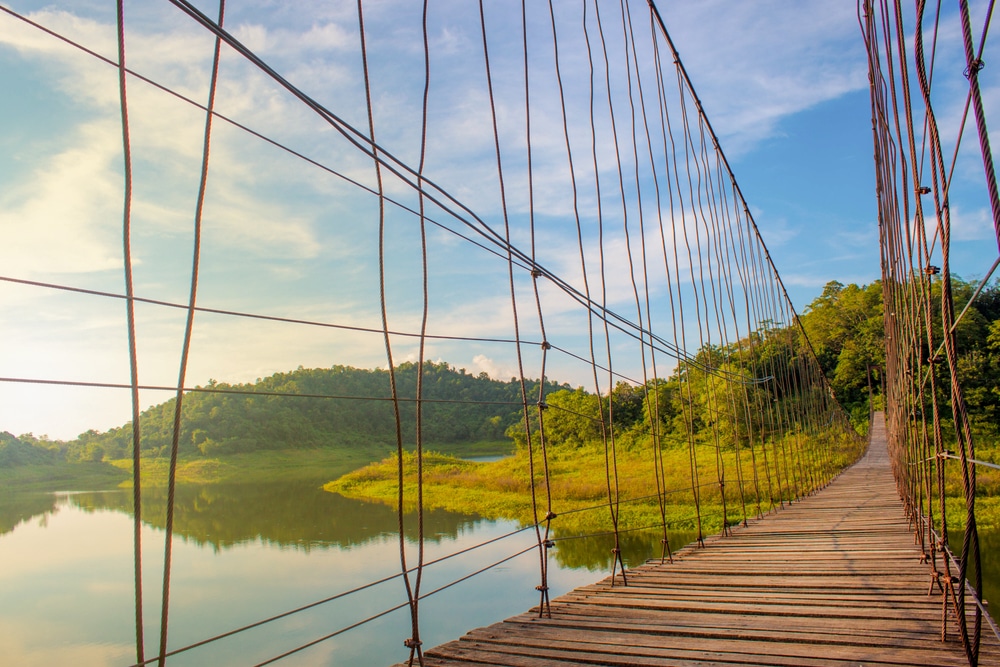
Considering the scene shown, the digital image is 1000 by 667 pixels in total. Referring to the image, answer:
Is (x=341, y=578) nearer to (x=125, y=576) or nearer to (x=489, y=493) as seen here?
(x=125, y=576)

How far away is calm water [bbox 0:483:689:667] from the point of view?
7547 millimetres

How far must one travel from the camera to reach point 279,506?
550 inches

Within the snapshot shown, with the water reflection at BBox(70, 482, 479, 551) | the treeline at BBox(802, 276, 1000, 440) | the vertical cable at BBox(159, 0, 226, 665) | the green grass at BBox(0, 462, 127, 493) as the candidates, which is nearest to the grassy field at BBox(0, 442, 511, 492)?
the green grass at BBox(0, 462, 127, 493)

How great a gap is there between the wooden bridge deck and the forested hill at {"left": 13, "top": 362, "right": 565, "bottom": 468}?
1.04m

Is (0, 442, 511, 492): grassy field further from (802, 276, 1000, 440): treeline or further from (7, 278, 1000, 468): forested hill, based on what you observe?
(802, 276, 1000, 440): treeline

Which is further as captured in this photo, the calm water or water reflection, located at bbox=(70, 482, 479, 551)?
water reflection, located at bbox=(70, 482, 479, 551)

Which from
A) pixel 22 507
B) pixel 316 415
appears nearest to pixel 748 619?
pixel 22 507

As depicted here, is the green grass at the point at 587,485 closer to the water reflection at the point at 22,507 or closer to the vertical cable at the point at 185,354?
the water reflection at the point at 22,507

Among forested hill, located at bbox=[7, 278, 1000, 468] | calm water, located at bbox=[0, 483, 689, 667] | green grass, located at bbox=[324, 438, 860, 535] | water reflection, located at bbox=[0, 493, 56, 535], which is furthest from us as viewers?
green grass, located at bbox=[324, 438, 860, 535]

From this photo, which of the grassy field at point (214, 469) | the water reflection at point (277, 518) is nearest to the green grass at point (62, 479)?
the grassy field at point (214, 469)

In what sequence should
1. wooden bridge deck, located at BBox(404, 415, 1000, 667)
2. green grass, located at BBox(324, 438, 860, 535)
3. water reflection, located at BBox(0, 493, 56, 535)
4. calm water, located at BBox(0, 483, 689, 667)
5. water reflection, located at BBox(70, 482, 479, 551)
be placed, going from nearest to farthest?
wooden bridge deck, located at BBox(404, 415, 1000, 667) → water reflection, located at BBox(0, 493, 56, 535) → calm water, located at BBox(0, 483, 689, 667) → green grass, located at BBox(324, 438, 860, 535) → water reflection, located at BBox(70, 482, 479, 551)

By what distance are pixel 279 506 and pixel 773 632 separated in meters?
14.0

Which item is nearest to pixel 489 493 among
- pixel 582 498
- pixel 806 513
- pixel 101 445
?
pixel 582 498

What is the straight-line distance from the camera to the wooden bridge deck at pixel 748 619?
47.9 inches
